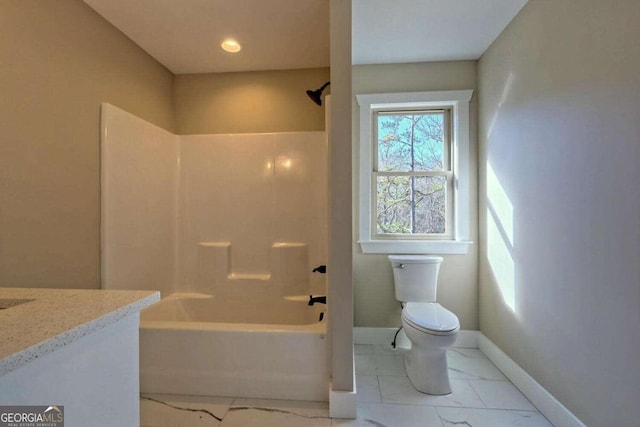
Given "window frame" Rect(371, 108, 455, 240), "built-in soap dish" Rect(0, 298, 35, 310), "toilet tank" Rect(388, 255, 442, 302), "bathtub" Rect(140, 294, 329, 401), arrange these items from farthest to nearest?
"window frame" Rect(371, 108, 455, 240)
"toilet tank" Rect(388, 255, 442, 302)
"bathtub" Rect(140, 294, 329, 401)
"built-in soap dish" Rect(0, 298, 35, 310)

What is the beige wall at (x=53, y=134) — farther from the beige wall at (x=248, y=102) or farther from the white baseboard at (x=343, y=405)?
the white baseboard at (x=343, y=405)

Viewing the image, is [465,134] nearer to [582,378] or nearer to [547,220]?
[547,220]

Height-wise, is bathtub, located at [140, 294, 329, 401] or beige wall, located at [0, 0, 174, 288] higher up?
beige wall, located at [0, 0, 174, 288]

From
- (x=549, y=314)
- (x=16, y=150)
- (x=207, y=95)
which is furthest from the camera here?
(x=207, y=95)

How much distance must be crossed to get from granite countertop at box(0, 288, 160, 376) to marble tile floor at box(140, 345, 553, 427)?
104cm

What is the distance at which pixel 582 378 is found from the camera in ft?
4.32

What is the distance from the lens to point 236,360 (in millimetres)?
1627

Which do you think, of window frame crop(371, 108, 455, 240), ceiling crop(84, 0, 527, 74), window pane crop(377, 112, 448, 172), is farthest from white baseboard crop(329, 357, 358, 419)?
ceiling crop(84, 0, 527, 74)

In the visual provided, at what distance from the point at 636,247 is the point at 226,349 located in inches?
76.3

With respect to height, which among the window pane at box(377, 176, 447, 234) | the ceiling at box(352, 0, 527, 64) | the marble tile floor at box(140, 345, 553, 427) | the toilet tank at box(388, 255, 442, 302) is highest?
the ceiling at box(352, 0, 527, 64)

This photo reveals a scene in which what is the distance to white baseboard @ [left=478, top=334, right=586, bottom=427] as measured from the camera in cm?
142

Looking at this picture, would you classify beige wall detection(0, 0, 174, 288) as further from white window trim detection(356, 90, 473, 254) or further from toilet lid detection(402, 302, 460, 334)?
toilet lid detection(402, 302, 460, 334)

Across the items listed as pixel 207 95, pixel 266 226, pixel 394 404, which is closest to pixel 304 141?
pixel 266 226

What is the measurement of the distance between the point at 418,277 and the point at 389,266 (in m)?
0.26
